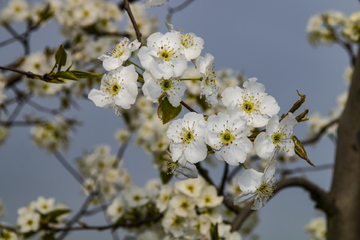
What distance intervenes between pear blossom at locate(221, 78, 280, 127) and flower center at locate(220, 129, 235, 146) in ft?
0.26

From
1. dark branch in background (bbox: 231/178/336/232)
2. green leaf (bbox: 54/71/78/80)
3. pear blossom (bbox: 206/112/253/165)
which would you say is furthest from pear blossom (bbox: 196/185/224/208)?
green leaf (bbox: 54/71/78/80)

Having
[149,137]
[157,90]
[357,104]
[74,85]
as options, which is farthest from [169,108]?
[74,85]

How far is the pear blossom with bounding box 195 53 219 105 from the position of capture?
821mm

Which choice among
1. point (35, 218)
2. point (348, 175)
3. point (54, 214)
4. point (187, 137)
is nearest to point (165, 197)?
point (54, 214)

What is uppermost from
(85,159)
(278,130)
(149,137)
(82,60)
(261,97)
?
(82,60)

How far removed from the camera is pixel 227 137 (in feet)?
2.39

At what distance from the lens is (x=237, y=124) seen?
759 millimetres

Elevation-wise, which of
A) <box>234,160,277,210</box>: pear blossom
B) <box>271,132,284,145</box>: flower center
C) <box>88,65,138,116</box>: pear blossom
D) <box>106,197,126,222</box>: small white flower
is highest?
<box>106,197,126,222</box>: small white flower

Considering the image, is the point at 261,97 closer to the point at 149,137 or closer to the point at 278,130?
the point at 278,130

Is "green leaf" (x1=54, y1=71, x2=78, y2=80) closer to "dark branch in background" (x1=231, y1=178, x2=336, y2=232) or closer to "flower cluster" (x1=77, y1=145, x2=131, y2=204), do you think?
"dark branch in background" (x1=231, y1=178, x2=336, y2=232)

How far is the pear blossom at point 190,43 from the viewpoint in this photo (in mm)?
837

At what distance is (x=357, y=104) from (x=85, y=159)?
7.36ft

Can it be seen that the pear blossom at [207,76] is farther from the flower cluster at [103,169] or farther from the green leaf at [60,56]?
the flower cluster at [103,169]

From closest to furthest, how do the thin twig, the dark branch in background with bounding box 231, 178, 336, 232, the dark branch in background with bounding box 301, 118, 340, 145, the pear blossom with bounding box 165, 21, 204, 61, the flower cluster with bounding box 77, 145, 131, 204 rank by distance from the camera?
the pear blossom with bounding box 165, 21, 204, 61 → the thin twig → the dark branch in background with bounding box 231, 178, 336, 232 → the dark branch in background with bounding box 301, 118, 340, 145 → the flower cluster with bounding box 77, 145, 131, 204
